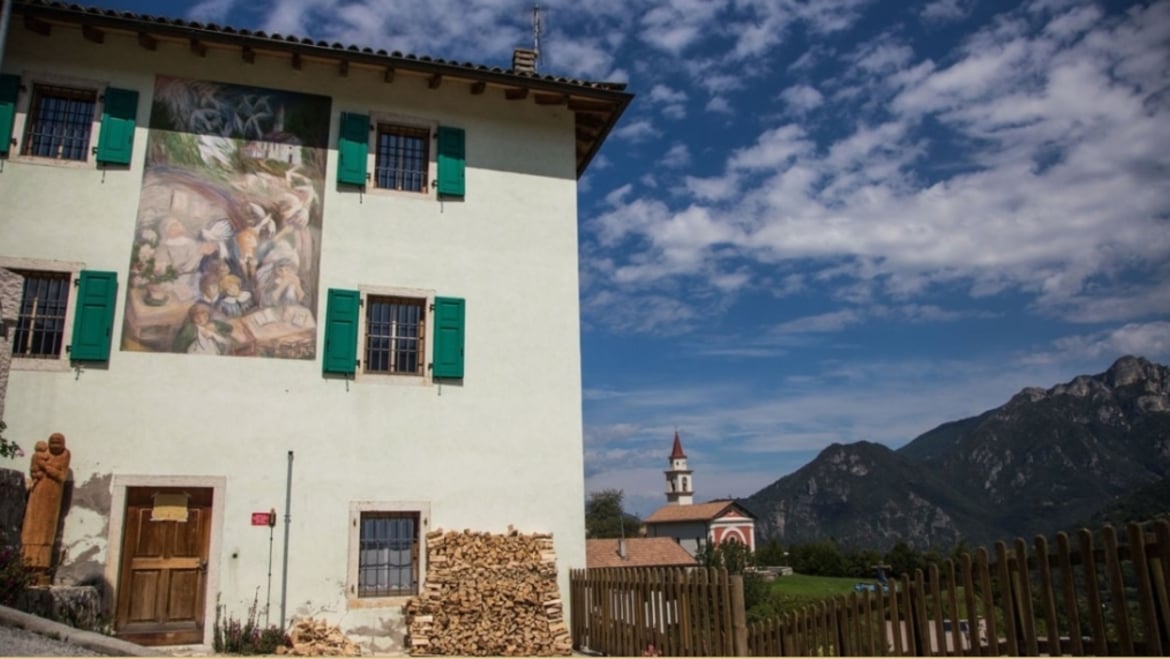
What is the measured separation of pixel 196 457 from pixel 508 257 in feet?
19.7

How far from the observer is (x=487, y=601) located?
40.3ft

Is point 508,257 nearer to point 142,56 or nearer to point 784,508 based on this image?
point 142,56

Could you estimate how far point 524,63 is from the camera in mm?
16016

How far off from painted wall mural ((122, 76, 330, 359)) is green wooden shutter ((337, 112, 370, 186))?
310 millimetres

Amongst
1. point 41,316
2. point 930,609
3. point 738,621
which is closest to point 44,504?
point 41,316

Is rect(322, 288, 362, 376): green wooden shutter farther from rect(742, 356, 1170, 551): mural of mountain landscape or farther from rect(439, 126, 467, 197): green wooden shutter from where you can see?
rect(742, 356, 1170, 551): mural of mountain landscape

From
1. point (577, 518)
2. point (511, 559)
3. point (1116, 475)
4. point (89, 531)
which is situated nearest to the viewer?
point (89, 531)

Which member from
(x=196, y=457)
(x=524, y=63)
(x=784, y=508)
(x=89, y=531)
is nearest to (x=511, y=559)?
(x=196, y=457)

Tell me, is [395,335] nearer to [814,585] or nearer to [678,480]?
[814,585]

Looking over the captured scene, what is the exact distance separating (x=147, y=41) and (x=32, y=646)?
9901 mm

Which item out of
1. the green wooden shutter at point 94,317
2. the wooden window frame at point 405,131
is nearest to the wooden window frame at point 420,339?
the wooden window frame at point 405,131

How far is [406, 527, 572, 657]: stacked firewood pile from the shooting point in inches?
470

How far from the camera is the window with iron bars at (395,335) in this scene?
13.3 meters

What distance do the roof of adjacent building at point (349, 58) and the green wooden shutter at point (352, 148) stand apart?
34.9 inches
